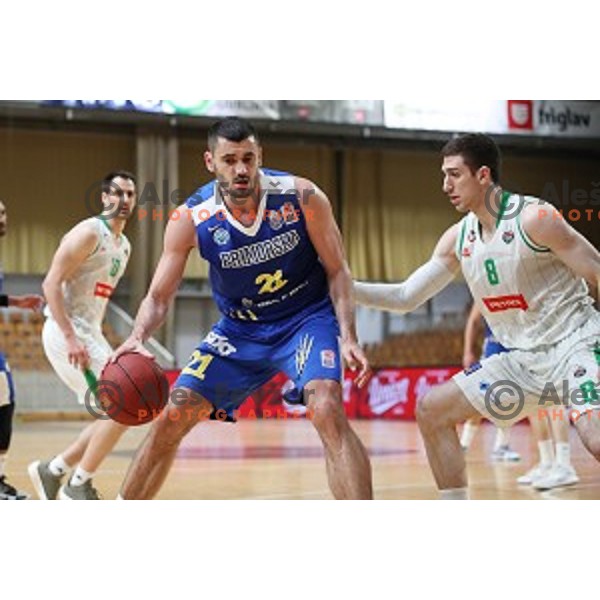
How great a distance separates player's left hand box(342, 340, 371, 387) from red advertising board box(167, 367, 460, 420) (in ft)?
31.3

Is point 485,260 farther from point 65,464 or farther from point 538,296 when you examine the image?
point 65,464

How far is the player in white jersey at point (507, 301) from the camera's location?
13.6 feet

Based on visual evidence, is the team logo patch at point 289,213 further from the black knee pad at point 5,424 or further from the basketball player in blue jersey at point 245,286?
the black knee pad at point 5,424

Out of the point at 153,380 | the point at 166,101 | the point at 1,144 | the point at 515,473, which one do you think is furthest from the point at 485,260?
the point at 1,144

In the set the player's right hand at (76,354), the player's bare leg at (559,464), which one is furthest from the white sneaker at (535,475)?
the player's right hand at (76,354)

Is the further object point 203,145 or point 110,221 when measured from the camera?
point 203,145

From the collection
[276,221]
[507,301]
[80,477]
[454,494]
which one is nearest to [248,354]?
[276,221]

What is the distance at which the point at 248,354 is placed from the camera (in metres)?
4.01

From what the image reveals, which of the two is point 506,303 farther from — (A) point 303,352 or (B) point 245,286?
(B) point 245,286

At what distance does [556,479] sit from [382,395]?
9.02 metres

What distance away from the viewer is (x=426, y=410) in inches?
164

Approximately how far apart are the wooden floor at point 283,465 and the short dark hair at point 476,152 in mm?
2005

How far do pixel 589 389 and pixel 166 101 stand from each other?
462 inches

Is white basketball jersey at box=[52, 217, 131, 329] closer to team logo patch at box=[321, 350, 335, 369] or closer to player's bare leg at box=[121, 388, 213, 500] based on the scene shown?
player's bare leg at box=[121, 388, 213, 500]
